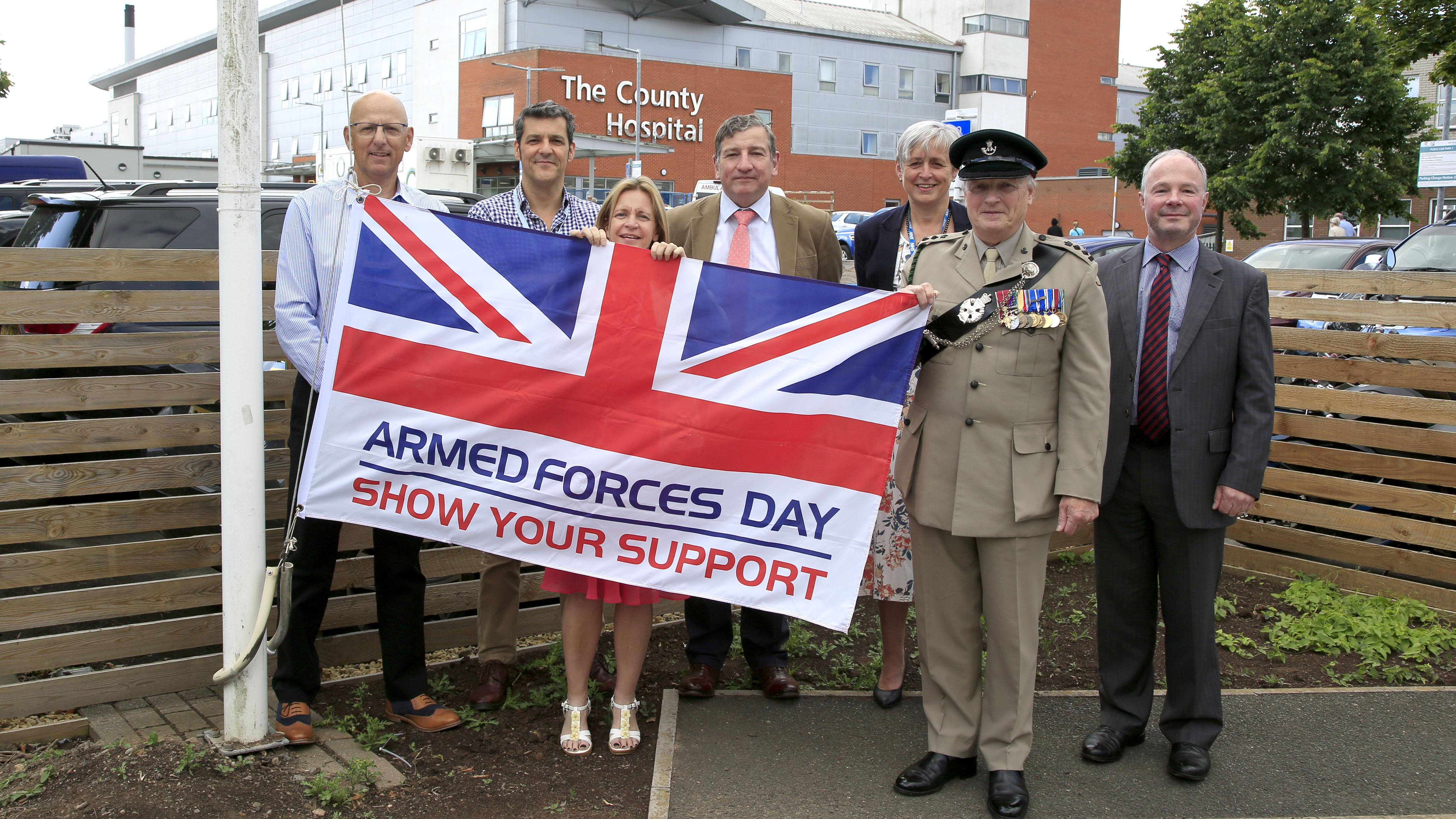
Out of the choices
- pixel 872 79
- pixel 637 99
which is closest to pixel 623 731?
pixel 637 99

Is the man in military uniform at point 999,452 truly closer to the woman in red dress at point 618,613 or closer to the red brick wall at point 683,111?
the woman in red dress at point 618,613

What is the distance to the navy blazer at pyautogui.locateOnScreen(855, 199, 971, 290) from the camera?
466 cm

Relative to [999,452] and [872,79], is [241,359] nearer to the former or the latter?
[999,452]

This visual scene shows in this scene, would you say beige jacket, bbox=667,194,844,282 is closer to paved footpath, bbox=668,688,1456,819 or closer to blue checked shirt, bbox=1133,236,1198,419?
blue checked shirt, bbox=1133,236,1198,419

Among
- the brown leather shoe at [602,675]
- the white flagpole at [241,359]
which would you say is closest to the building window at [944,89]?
the brown leather shoe at [602,675]

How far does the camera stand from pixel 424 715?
4.33 metres

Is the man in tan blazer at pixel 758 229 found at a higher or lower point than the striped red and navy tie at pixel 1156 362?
higher

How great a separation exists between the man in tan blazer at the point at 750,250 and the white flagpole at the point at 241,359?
1.60 m

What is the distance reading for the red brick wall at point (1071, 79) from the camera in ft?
211

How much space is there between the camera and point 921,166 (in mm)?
4500

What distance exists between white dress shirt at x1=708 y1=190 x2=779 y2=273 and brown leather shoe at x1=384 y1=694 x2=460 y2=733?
2.09m

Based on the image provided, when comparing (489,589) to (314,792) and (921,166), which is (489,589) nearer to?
(314,792)

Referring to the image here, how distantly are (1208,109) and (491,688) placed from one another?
33710mm

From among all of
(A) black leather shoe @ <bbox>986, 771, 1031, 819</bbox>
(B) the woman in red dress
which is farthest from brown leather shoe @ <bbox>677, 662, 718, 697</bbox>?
(A) black leather shoe @ <bbox>986, 771, 1031, 819</bbox>
